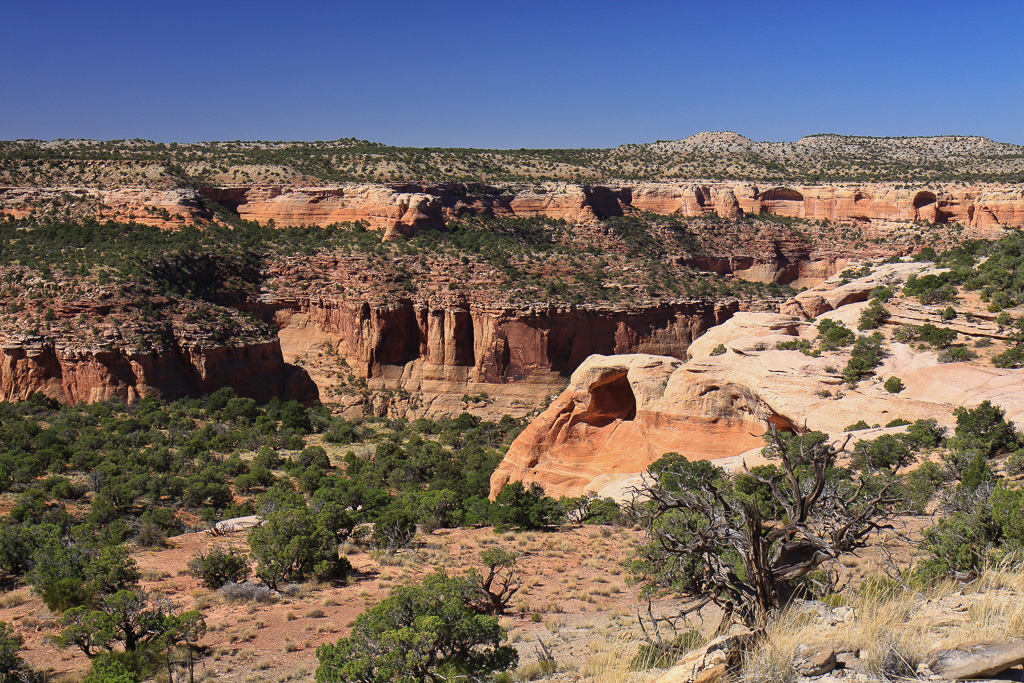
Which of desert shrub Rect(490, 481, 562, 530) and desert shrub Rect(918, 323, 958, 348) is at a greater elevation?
desert shrub Rect(918, 323, 958, 348)

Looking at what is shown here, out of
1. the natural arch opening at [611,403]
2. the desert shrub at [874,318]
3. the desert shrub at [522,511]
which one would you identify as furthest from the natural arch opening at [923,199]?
the desert shrub at [522,511]

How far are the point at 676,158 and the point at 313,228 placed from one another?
50.2m

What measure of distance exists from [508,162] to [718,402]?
62928 millimetres

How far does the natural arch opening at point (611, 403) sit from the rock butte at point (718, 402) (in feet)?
0.13

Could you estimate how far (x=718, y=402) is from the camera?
23094mm

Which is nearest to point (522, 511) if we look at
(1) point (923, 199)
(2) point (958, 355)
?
(2) point (958, 355)

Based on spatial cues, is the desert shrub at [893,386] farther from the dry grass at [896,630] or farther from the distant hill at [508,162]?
the distant hill at [508,162]

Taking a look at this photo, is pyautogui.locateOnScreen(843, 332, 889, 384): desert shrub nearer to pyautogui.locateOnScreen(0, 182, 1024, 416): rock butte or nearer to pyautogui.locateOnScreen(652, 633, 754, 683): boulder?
pyautogui.locateOnScreen(0, 182, 1024, 416): rock butte

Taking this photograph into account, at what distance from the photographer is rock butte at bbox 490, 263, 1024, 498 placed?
2014 cm

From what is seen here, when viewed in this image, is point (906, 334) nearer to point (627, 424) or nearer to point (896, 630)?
point (627, 424)

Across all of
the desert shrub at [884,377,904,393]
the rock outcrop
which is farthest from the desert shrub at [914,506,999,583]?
the desert shrub at [884,377,904,393]

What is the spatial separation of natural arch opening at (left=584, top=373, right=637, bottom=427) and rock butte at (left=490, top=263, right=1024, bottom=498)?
0.04 m

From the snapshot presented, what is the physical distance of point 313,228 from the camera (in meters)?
62.6

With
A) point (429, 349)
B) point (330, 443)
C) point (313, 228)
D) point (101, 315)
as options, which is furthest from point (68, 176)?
point (330, 443)
